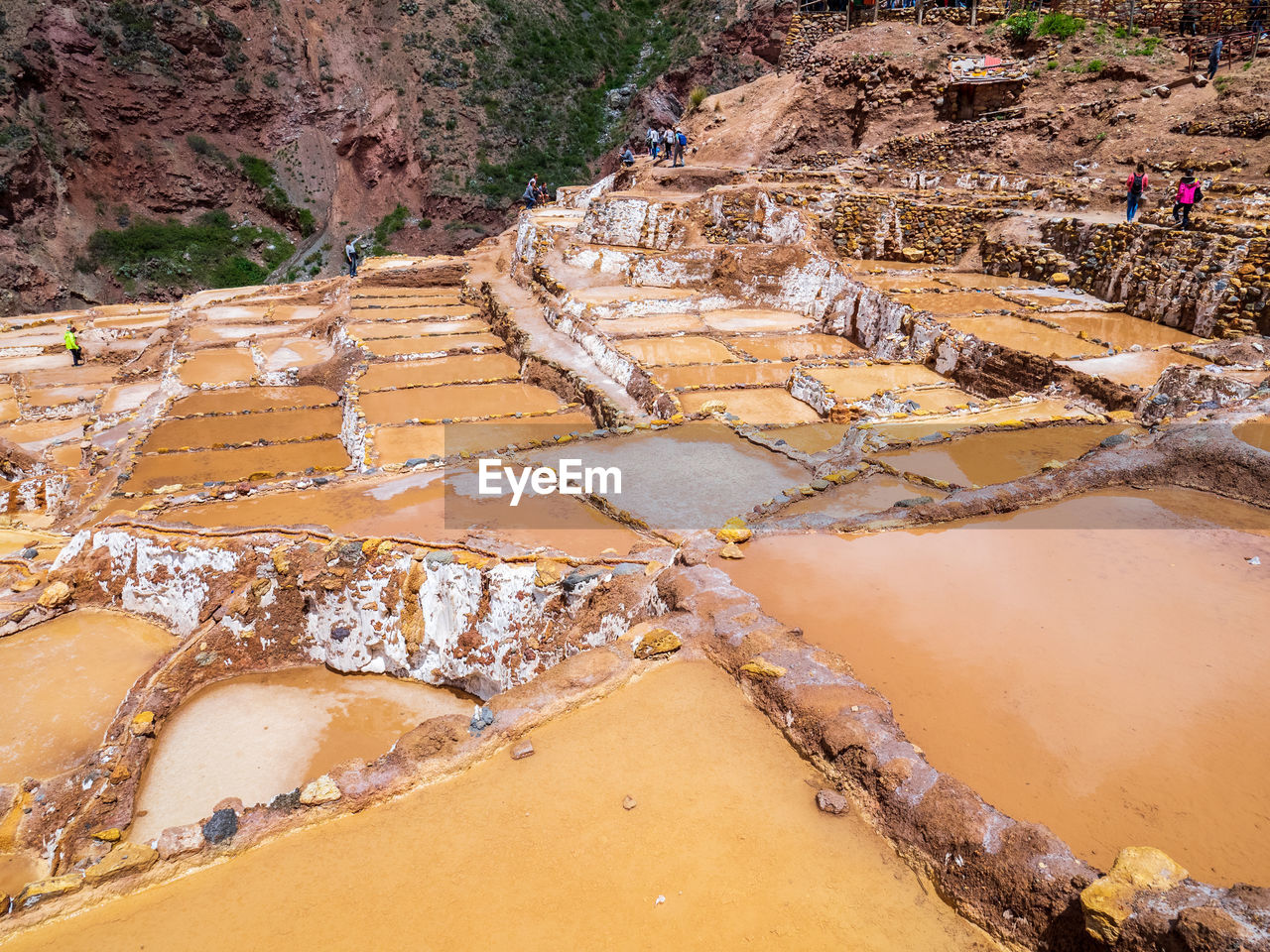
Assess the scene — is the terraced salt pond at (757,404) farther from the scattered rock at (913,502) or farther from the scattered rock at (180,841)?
the scattered rock at (180,841)

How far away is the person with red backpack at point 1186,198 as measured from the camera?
1234 centimetres

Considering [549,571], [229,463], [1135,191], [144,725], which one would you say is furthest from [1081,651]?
[1135,191]

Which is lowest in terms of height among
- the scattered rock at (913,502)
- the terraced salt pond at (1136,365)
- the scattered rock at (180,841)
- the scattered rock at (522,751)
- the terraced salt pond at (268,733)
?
the terraced salt pond at (268,733)

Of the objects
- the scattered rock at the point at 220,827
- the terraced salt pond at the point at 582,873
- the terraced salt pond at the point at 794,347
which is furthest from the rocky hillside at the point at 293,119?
the terraced salt pond at the point at 582,873

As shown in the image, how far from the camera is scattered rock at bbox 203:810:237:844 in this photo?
365 centimetres

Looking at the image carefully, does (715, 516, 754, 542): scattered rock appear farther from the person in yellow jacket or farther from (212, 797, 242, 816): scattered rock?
the person in yellow jacket

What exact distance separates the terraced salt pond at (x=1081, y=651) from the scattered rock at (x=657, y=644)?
0.77 metres

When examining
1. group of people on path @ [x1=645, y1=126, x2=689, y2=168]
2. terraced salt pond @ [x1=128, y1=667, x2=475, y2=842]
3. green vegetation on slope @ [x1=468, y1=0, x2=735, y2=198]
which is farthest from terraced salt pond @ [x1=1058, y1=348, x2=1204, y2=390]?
green vegetation on slope @ [x1=468, y1=0, x2=735, y2=198]

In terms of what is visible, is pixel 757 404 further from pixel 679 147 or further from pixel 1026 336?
pixel 679 147

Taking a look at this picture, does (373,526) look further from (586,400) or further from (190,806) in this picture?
(586,400)

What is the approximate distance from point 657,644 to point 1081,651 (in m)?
2.59

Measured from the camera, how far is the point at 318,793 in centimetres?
385

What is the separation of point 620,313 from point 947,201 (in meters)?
7.93

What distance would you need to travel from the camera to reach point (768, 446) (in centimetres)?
901
